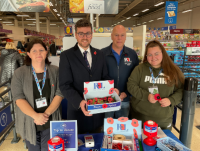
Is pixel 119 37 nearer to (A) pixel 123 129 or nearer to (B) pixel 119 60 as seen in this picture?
(B) pixel 119 60

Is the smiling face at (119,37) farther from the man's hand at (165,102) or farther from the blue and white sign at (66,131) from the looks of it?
the blue and white sign at (66,131)

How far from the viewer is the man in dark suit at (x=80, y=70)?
1.70 m

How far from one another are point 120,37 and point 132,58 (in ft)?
1.17

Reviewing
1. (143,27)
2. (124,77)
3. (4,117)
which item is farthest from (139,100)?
(143,27)

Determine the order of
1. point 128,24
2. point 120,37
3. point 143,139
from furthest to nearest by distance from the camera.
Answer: point 128,24, point 120,37, point 143,139

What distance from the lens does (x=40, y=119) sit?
166 centimetres

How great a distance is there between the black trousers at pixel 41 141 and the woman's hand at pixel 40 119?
0.15 meters

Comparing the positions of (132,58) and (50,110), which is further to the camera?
(132,58)

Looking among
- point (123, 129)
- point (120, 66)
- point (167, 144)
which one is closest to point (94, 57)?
point (120, 66)

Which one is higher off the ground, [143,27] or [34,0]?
[34,0]

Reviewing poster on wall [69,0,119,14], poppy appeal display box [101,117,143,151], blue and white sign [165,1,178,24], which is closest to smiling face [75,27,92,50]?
poppy appeal display box [101,117,143,151]

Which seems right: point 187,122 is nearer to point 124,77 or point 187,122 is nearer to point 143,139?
point 143,139

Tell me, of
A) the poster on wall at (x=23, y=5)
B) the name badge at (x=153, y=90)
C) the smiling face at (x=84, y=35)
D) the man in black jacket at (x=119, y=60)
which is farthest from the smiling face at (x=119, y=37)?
the poster on wall at (x=23, y=5)

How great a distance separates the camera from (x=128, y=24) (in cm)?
2844
